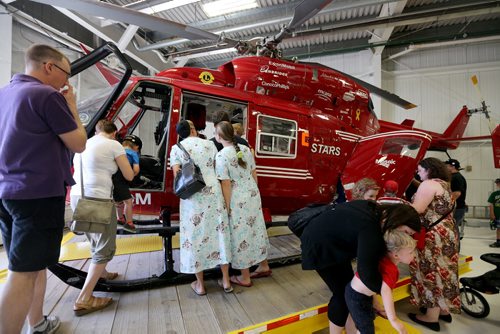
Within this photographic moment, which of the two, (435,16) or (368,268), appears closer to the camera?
(368,268)

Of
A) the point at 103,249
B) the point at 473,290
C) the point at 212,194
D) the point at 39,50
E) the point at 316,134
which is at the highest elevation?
the point at 39,50

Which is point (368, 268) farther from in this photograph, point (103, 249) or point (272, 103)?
point (272, 103)

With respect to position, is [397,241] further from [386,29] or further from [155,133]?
[386,29]

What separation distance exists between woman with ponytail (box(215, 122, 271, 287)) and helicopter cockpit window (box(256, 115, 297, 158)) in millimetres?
691

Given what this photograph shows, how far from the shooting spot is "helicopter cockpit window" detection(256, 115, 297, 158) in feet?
10.6

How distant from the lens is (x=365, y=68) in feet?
28.5

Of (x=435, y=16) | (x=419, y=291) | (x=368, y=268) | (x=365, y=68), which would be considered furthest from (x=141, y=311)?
(x=365, y=68)

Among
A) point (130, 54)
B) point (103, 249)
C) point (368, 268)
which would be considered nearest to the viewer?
point (368, 268)

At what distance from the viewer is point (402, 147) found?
11.8ft

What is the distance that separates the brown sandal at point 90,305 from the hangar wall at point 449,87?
29.8 feet

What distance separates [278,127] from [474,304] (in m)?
2.69

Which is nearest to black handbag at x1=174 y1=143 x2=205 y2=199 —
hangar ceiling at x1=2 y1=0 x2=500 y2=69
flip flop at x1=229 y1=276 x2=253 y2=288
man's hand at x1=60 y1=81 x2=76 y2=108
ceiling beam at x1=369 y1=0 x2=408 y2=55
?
man's hand at x1=60 y1=81 x2=76 y2=108

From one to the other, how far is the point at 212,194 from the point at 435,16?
6.28 metres

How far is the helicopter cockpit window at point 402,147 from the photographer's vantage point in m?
3.55
